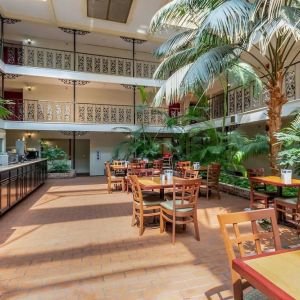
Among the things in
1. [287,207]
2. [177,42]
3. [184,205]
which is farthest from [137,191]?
[177,42]

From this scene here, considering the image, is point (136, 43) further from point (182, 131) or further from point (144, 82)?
point (182, 131)

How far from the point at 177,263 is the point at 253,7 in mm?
4501

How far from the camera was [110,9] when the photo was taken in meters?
11.5

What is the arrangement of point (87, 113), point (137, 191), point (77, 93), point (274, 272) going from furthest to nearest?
point (77, 93)
point (87, 113)
point (137, 191)
point (274, 272)

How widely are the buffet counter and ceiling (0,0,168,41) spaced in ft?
23.7

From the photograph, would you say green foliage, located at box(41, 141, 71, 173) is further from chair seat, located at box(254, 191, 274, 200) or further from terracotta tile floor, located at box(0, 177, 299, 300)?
chair seat, located at box(254, 191, 274, 200)

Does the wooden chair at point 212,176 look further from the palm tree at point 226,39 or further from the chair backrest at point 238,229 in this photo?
the chair backrest at point 238,229

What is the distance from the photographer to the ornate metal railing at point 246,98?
8547 millimetres

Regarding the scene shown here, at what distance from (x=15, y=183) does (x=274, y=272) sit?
6752mm

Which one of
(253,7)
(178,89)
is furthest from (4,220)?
(253,7)

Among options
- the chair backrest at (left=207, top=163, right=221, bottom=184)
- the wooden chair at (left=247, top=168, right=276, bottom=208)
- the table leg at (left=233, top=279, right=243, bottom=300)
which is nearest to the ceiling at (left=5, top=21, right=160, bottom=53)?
the chair backrest at (left=207, top=163, right=221, bottom=184)

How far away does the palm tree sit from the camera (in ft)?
13.8

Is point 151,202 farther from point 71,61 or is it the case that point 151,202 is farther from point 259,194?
point 71,61

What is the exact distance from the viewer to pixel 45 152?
45.2ft
